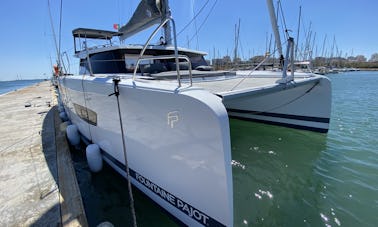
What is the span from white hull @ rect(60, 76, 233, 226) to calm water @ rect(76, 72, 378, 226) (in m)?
0.48

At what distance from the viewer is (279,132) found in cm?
496

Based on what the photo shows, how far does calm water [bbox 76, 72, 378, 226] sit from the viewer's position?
2.32m

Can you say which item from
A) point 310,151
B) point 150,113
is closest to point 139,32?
point 150,113

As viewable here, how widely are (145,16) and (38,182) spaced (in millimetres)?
3701

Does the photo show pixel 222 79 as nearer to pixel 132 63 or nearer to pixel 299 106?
pixel 132 63

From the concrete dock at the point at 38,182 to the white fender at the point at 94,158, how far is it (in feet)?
0.93

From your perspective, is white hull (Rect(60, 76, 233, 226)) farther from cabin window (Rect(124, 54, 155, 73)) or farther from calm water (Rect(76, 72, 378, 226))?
cabin window (Rect(124, 54, 155, 73))

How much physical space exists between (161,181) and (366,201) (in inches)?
98.9

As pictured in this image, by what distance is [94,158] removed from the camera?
3.28m

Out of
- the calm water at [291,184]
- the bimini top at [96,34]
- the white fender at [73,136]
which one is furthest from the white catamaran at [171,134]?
the bimini top at [96,34]

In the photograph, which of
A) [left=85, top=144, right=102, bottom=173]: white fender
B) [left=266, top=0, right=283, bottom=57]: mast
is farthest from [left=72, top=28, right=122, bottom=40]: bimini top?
[left=266, top=0, right=283, bottom=57]: mast

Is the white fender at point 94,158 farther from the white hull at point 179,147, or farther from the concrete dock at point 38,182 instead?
the white hull at point 179,147

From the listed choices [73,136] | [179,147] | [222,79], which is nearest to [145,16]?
[222,79]

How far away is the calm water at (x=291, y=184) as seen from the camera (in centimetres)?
232
